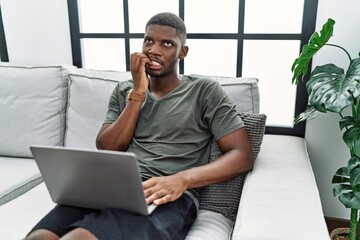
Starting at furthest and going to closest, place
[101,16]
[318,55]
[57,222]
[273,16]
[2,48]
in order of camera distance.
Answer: [2,48]
[101,16]
[273,16]
[318,55]
[57,222]

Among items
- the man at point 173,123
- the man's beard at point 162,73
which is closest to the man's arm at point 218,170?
the man at point 173,123

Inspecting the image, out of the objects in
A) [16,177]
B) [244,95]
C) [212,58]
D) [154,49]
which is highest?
[154,49]

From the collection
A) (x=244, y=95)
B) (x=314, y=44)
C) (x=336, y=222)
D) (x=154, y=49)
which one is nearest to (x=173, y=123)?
(x=154, y=49)

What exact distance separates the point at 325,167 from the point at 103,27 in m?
1.49

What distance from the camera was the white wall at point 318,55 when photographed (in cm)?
150

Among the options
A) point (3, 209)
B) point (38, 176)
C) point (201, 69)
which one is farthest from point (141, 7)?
point (3, 209)

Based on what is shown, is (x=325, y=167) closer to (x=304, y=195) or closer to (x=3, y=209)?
(x=304, y=195)

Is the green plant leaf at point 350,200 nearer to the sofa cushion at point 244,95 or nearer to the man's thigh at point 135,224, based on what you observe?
the sofa cushion at point 244,95

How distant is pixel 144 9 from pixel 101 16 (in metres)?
0.29

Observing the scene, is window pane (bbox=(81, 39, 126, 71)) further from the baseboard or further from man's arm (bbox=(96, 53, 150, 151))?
the baseboard

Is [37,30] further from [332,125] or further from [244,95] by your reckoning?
[332,125]

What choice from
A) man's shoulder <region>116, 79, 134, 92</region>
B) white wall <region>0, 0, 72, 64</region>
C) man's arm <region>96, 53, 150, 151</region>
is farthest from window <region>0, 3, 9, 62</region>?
man's arm <region>96, 53, 150, 151</region>

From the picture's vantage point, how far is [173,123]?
4.08 ft

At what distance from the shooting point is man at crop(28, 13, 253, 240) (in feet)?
3.84
